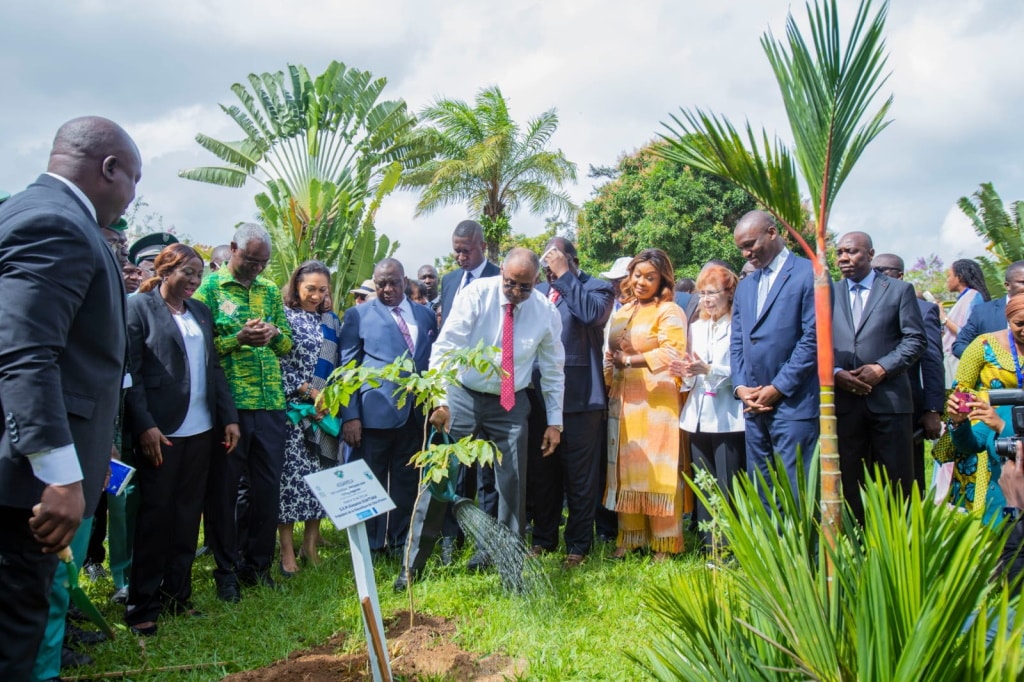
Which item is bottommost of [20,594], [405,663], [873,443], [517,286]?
[405,663]

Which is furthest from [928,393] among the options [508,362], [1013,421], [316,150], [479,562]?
[316,150]

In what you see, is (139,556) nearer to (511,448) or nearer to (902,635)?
(511,448)

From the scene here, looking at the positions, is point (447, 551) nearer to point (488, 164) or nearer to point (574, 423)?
point (574, 423)

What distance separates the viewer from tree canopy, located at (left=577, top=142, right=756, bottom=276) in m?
22.2

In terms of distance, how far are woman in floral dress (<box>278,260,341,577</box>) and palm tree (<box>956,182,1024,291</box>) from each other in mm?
9193

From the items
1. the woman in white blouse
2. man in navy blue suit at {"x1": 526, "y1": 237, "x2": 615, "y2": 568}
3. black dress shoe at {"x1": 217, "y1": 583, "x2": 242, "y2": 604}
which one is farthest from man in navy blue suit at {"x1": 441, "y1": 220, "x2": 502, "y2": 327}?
black dress shoe at {"x1": 217, "y1": 583, "x2": 242, "y2": 604}

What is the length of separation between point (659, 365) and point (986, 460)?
2.05 meters

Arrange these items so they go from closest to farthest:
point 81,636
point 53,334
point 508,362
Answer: point 53,334 < point 81,636 < point 508,362

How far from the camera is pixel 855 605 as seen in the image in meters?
2.17

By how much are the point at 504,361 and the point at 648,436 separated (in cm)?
130

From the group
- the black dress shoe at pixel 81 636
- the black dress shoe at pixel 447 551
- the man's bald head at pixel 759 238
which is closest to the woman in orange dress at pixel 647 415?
the man's bald head at pixel 759 238

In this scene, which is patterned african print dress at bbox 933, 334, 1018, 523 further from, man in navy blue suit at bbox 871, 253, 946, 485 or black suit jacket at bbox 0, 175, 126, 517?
black suit jacket at bbox 0, 175, 126, 517

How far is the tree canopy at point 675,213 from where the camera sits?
22.2m

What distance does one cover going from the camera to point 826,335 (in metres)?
2.75
